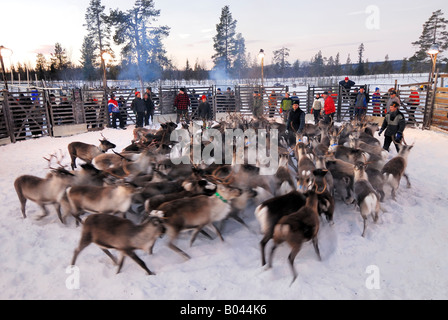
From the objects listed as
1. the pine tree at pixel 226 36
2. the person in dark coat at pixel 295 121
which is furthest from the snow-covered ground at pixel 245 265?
the pine tree at pixel 226 36

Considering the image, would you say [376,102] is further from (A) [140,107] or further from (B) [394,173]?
(A) [140,107]

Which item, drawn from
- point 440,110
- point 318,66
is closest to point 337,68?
point 318,66

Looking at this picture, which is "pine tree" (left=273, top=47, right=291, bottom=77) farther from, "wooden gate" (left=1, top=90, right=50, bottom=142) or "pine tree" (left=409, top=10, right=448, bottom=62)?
"wooden gate" (left=1, top=90, right=50, bottom=142)

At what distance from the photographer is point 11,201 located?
229 inches

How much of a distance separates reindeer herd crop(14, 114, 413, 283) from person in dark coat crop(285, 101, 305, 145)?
5.02ft

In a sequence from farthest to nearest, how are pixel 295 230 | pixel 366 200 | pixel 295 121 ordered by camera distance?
1. pixel 295 121
2. pixel 366 200
3. pixel 295 230

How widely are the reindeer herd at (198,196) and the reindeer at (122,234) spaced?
12 millimetres

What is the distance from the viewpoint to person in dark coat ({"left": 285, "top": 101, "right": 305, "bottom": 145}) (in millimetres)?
8227

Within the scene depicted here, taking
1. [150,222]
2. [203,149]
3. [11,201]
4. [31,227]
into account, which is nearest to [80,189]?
[31,227]

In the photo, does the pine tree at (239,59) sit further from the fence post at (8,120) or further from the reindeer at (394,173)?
the reindeer at (394,173)

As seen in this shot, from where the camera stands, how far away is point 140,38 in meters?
27.6

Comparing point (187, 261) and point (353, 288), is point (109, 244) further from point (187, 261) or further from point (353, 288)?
point (353, 288)

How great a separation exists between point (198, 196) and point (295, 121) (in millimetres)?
5386

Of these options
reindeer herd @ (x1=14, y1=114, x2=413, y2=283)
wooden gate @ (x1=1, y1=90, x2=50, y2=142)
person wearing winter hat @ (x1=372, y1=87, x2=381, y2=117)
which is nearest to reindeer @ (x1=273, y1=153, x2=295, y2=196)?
reindeer herd @ (x1=14, y1=114, x2=413, y2=283)
